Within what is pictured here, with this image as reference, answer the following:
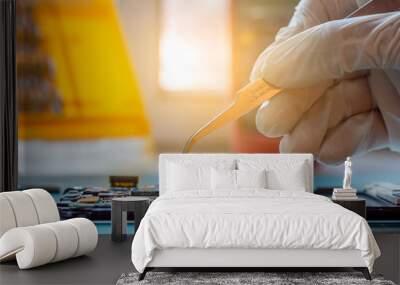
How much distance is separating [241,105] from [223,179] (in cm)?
129

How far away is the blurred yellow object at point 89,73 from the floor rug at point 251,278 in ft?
8.90

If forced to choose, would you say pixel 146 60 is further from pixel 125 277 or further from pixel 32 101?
pixel 125 277

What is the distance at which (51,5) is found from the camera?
7184 mm

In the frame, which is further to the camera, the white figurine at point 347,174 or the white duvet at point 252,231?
the white figurine at point 347,174

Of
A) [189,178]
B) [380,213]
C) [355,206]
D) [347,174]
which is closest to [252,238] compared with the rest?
[189,178]

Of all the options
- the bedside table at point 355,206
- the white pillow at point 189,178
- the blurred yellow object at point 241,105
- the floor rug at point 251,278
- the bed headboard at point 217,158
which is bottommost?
the floor rug at point 251,278

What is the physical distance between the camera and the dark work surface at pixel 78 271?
4607 mm

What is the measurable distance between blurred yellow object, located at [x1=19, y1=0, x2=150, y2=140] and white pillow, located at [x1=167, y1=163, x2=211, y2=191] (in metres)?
1.04

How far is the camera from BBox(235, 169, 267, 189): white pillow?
6.01 metres

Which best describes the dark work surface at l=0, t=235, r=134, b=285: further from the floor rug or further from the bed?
the bed

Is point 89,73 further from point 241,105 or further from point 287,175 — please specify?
point 287,175

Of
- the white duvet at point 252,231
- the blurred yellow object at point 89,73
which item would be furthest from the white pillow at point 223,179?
the white duvet at point 252,231

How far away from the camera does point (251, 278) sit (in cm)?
458

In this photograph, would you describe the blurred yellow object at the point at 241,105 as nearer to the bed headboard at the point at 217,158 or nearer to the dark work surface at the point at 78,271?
the bed headboard at the point at 217,158
